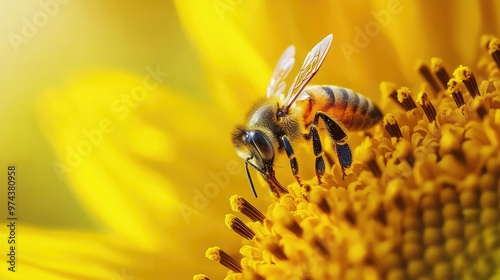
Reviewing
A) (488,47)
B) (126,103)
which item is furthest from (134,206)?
(488,47)

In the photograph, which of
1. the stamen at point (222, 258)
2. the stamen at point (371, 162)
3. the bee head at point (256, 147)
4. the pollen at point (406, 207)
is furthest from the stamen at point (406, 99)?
the stamen at point (222, 258)

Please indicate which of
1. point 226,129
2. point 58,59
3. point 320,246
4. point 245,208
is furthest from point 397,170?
point 58,59

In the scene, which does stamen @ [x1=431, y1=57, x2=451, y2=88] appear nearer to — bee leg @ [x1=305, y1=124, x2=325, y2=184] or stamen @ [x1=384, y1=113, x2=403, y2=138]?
stamen @ [x1=384, y1=113, x2=403, y2=138]

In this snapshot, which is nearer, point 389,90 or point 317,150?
point 317,150

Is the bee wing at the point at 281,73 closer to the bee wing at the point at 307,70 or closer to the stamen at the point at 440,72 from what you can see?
the bee wing at the point at 307,70

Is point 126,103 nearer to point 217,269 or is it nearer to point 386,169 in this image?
point 217,269

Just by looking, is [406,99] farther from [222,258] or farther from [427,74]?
[222,258]

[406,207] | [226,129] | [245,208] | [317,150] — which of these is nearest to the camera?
[406,207]
